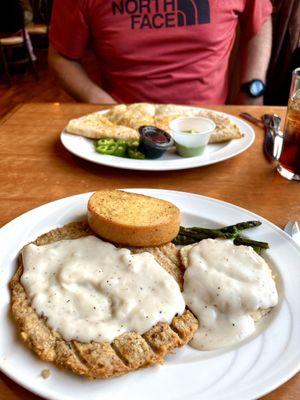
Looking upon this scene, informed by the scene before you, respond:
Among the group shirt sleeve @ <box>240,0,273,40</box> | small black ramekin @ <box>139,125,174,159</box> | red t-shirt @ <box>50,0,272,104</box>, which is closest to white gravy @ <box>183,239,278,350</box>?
small black ramekin @ <box>139,125,174,159</box>

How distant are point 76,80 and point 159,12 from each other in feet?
2.33

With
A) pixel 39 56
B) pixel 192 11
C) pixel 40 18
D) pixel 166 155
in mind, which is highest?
pixel 192 11

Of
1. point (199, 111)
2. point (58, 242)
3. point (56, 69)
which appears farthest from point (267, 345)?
point (56, 69)

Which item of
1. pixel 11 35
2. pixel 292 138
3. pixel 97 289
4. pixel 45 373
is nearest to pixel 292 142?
pixel 292 138

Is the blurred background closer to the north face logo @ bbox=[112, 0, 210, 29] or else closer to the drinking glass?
the north face logo @ bbox=[112, 0, 210, 29]

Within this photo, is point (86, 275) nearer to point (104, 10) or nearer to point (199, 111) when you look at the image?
point (199, 111)

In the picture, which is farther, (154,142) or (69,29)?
(69,29)

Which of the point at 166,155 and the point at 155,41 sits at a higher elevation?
the point at 155,41

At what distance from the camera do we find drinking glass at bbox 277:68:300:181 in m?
1.60

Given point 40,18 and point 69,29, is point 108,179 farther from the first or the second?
point 40,18

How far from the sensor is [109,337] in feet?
3.06

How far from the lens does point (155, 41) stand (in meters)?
2.60

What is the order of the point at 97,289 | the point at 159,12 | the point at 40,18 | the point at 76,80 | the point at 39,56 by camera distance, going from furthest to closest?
the point at 40,18
the point at 39,56
the point at 76,80
the point at 159,12
the point at 97,289

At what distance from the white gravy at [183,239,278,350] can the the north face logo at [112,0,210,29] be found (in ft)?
6.16
